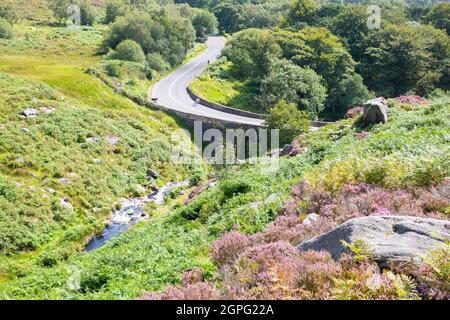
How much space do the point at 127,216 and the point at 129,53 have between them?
2180 inches

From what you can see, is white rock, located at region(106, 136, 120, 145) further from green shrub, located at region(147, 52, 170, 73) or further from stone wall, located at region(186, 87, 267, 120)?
green shrub, located at region(147, 52, 170, 73)

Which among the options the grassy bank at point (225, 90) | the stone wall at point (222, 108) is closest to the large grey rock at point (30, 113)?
the stone wall at point (222, 108)

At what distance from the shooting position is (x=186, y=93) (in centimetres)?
8431

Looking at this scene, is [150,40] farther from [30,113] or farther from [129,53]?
[30,113]

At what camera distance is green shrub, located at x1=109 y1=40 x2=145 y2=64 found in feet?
294

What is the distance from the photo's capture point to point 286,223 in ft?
47.8

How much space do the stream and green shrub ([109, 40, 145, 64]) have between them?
46.9m

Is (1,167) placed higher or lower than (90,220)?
higher

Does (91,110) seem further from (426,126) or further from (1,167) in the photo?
(426,126)

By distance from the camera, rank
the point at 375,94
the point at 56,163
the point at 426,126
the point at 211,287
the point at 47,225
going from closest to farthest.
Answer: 1. the point at 211,287
2. the point at 426,126
3. the point at 47,225
4. the point at 56,163
5. the point at 375,94

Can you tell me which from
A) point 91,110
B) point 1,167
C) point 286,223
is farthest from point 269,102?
point 286,223

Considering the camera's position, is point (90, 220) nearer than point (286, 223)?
No

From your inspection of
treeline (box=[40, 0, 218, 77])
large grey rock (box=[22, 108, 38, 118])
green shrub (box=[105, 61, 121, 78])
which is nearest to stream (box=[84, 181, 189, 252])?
large grey rock (box=[22, 108, 38, 118])

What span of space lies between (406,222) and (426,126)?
50.6 feet
